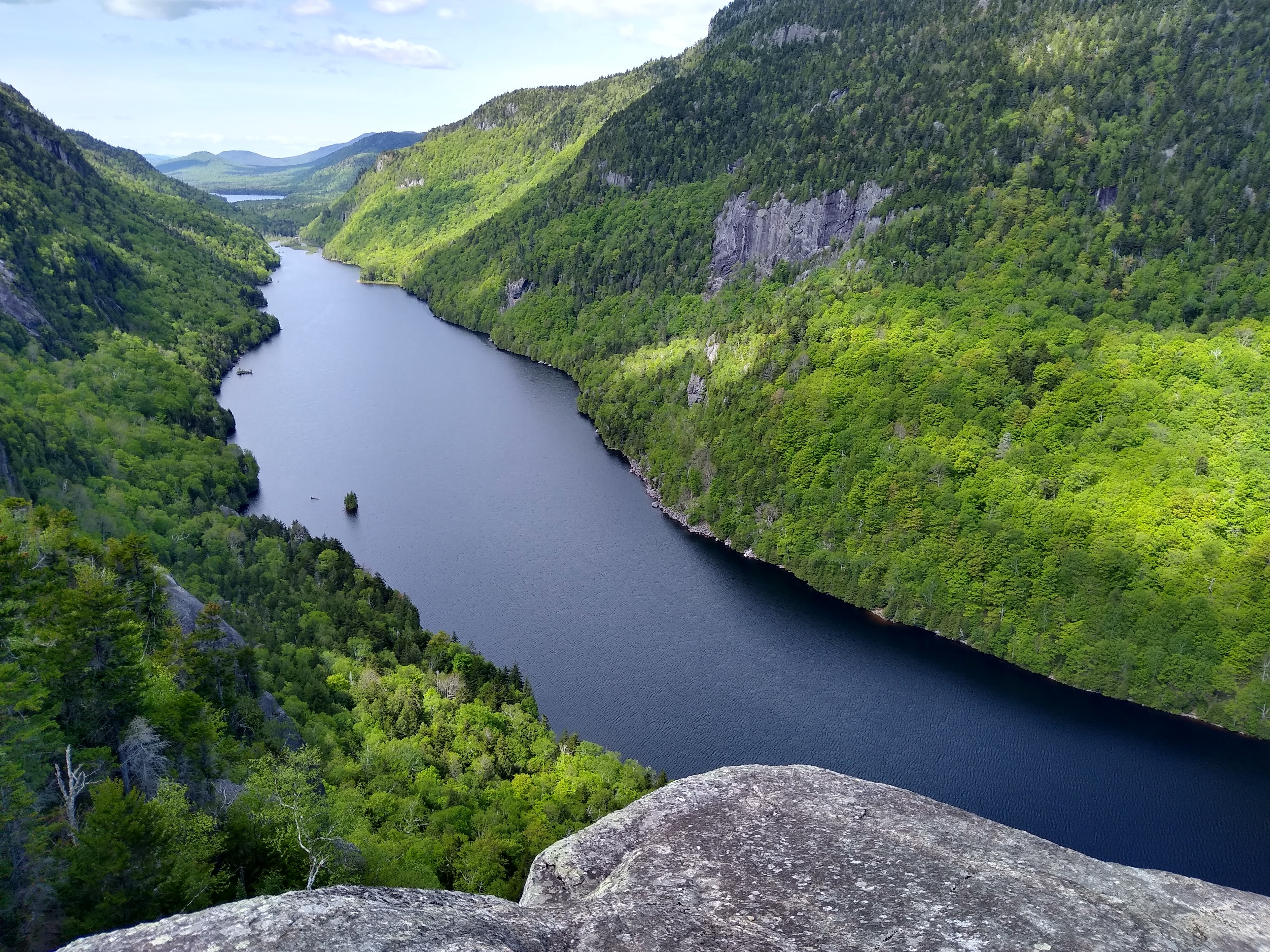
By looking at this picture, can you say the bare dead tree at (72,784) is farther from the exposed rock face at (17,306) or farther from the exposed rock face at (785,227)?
the exposed rock face at (785,227)

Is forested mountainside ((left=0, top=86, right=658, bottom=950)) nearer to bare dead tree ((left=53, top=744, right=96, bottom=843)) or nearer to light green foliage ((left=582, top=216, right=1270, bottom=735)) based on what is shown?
bare dead tree ((left=53, top=744, right=96, bottom=843))

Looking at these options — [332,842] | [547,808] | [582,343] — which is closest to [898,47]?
[582,343]

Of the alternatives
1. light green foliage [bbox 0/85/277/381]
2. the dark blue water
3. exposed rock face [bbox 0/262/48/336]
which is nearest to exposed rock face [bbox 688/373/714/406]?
the dark blue water

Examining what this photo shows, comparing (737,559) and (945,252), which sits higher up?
(945,252)

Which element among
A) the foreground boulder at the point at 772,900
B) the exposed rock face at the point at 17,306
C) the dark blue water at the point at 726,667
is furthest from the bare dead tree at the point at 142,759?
the exposed rock face at the point at 17,306

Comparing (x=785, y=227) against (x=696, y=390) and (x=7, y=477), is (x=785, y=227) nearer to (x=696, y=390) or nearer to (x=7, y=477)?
(x=696, y=390)

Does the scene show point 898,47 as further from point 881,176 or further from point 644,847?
point 644,847

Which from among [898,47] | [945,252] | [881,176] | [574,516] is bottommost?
[574,516]
